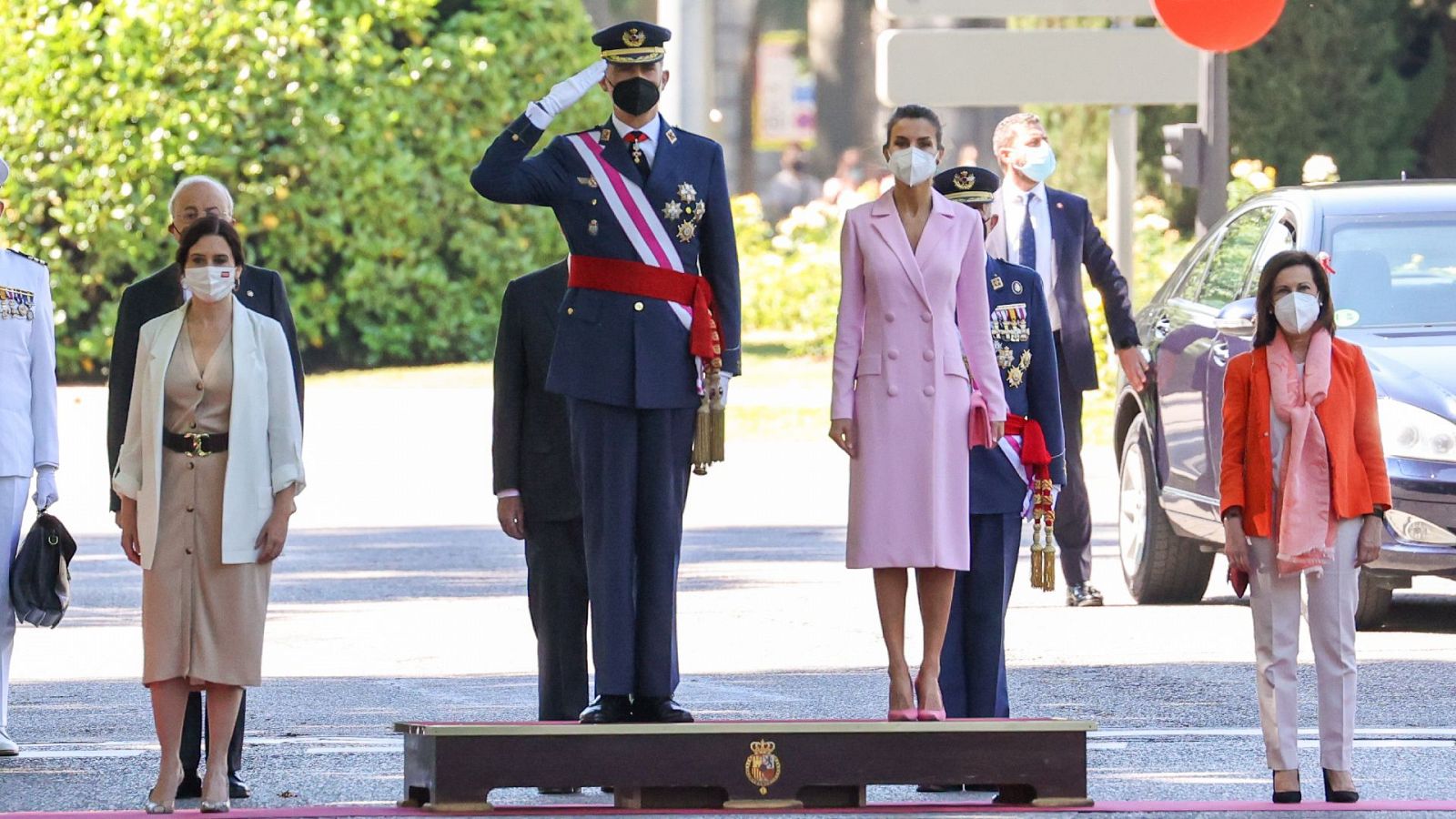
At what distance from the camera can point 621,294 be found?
810cm

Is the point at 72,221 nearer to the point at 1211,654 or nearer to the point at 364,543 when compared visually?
the point at 364,543

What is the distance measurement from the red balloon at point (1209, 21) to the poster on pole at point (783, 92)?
43.2 meters

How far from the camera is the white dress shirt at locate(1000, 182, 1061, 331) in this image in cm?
1203

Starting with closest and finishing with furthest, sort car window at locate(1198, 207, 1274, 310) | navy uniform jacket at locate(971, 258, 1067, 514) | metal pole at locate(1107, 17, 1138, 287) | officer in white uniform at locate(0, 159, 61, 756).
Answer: navy uniform jacket at locate(971, 258, 1067, 514) < officer in white uniform at locate(0, 159, 61, 756) < car window at locate(1198, 207, 1274, 310) < metal pole at locate(1107, 17, 1138, 287)

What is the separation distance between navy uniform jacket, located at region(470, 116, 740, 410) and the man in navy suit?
12.8ft

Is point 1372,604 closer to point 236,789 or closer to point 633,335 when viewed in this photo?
point 633,335

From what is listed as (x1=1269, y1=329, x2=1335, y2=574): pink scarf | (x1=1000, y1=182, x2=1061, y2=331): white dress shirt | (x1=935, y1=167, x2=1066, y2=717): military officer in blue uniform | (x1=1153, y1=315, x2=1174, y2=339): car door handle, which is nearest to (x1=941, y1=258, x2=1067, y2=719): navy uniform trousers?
(x1=935, y1=167, x2=1066, y2=717): military officer in blue uniform

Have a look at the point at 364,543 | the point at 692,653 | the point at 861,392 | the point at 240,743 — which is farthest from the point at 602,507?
the point at 364,543

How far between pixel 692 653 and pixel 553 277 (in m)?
3.20

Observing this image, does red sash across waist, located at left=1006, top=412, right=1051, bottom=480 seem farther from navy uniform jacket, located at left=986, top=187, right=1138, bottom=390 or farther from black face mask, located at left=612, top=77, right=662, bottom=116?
navy uniform jacket, located at left=986, top=187, right=1138, bottom=390

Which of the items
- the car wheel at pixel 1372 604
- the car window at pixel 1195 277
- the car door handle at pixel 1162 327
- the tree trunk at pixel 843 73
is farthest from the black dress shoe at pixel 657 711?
the tree trunk at pixel 843 73

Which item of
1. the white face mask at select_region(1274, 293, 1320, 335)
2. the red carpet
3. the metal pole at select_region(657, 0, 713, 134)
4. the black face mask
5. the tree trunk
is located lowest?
the red carpet

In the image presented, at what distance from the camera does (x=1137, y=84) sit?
1988cm

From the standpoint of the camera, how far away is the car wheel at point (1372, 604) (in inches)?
465
